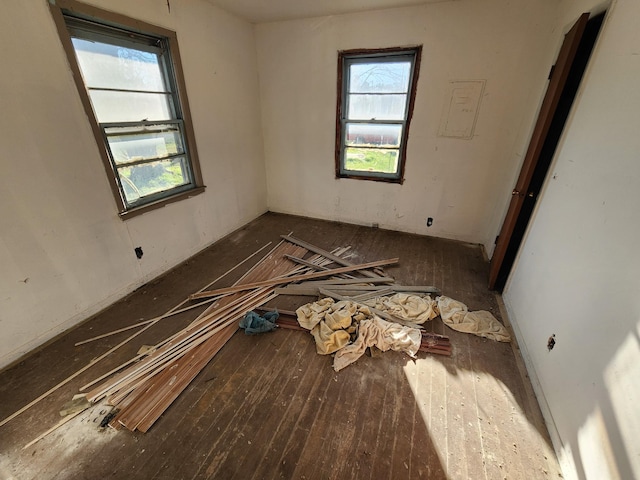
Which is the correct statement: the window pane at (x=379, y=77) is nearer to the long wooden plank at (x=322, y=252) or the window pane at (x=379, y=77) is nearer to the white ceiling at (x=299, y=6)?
the white ceiling at (x=299, y=6)

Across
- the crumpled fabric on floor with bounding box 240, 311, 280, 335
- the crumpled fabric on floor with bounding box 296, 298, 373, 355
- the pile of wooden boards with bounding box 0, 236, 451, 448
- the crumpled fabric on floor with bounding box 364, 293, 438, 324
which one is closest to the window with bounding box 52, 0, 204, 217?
the pile of wooden boards with bounding box 0, 236, 451, 448

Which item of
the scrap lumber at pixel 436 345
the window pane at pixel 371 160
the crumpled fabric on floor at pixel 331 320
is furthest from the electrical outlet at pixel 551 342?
the window pane at pixel 371 160

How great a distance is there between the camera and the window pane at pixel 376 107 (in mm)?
3547

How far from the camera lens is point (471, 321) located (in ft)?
7.60

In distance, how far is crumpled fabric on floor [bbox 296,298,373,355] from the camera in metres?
2.08

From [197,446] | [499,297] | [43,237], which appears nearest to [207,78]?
[43,237]

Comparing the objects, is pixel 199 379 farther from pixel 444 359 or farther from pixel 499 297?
pixel 499 297

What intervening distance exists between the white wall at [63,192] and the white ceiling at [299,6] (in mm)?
239

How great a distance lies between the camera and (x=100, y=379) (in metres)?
1.88

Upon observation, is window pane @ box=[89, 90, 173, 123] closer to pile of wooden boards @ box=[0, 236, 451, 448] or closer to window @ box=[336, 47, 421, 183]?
pile of wooden boards @ box=[0, 236, 451, 448]

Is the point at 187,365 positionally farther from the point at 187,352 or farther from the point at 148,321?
the point at 148,321

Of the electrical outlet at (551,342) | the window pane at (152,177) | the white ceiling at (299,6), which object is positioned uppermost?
the white ceiling at (299,6)

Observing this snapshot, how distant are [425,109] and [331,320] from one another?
9.43 ft

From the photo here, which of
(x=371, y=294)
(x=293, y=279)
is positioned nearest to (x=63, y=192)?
(x=293, y=279)
